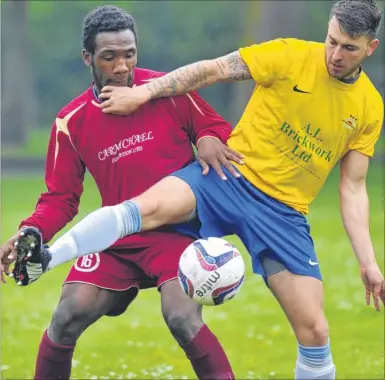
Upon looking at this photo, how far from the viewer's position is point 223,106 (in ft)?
91.1

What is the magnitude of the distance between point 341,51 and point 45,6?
2453 centimetres

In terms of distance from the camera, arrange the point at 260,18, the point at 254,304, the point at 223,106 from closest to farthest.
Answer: the point at 254,304, the point at 260,18, the point at 223,106

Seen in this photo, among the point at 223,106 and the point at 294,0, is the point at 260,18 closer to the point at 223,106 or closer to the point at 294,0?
the point at 294,0

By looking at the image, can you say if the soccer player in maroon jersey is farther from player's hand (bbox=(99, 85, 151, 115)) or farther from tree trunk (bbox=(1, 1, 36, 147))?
tree trunk (bbox=(1, 1, 36, 147))

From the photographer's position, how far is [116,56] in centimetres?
590

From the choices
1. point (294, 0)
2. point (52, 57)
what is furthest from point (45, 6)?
point (294, 0)

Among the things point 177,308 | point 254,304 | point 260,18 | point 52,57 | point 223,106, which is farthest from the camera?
point 52,57

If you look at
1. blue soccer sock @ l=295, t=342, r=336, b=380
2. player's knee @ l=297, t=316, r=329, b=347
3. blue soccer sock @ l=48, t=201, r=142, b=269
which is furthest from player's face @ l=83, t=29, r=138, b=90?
blue soccer sock @ l=295, t=342, r=336, b=380

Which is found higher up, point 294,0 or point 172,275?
point 172,275

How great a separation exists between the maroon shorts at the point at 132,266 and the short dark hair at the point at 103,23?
106cm

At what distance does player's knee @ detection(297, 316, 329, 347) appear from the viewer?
19.0ft

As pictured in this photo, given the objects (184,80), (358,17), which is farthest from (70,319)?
(358,17)

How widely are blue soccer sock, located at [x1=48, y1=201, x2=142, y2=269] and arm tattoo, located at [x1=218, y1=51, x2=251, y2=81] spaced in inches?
33.2

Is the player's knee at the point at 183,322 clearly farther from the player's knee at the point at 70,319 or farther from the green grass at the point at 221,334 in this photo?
the green grass at the point at 221,334
